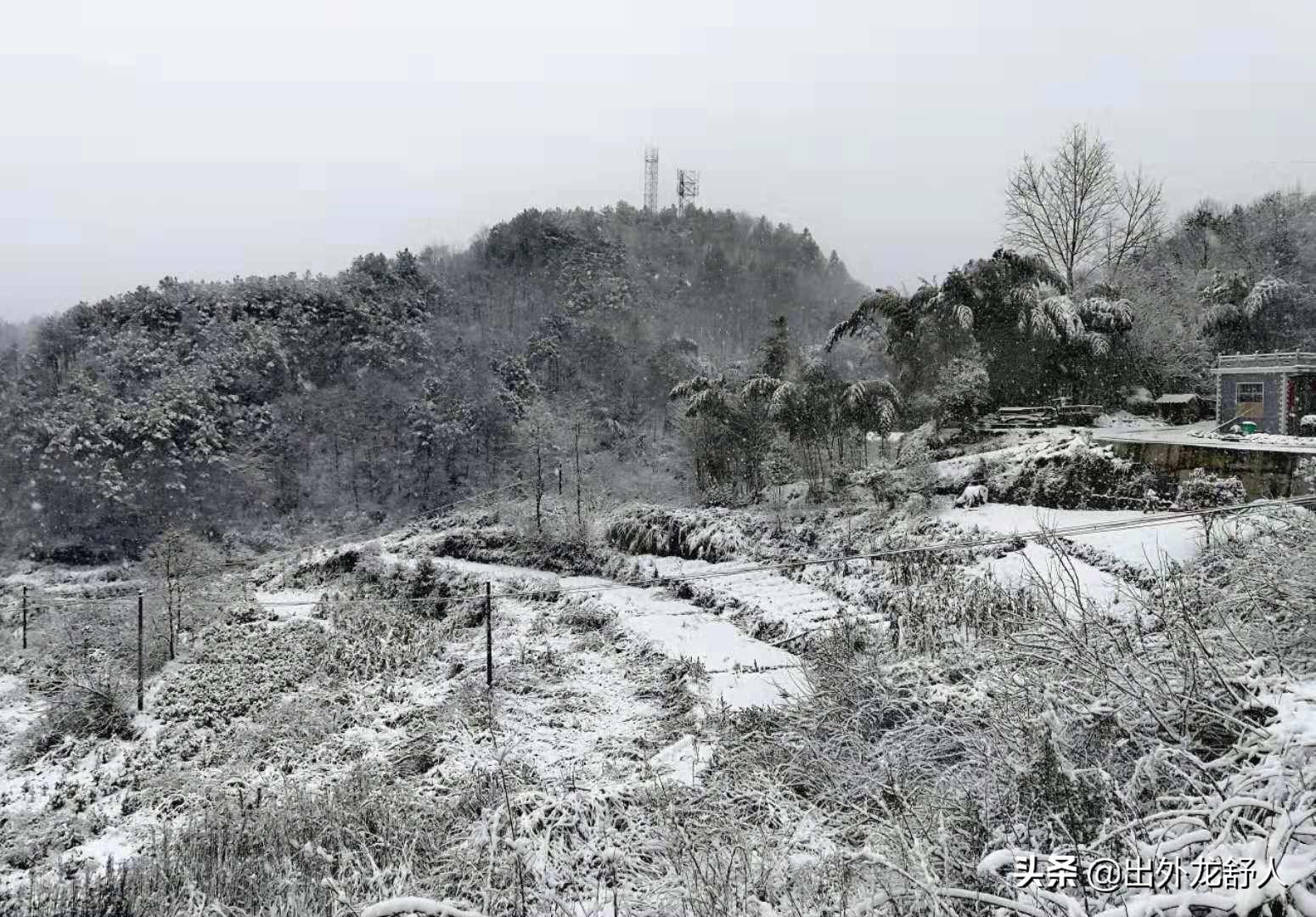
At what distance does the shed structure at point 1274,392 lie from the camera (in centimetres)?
1297

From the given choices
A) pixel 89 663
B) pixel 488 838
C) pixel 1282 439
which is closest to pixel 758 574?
pixel 1282 439

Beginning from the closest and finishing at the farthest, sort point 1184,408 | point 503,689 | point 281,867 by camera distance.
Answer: point 281,867
point 503,689
point 1184,408

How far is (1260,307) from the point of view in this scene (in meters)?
17.0

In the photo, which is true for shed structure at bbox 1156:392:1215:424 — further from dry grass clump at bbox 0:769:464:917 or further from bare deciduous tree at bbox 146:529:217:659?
bare deciduous tree at bbox 146:529:217:659

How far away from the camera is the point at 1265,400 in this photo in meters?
13.3

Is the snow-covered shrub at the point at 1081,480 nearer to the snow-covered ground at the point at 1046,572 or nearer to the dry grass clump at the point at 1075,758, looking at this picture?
the snow-covered ground at the point at 1046,572

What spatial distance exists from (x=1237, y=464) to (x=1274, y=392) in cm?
434

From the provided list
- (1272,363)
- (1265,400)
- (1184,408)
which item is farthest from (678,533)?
(1272,363)

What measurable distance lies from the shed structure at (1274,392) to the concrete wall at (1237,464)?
364cm

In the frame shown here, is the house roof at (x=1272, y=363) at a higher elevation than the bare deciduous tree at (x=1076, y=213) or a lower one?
lower

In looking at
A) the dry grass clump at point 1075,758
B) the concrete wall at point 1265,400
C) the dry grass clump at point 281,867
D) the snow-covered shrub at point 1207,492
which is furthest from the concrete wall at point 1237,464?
the dry grass clump at point 281,867

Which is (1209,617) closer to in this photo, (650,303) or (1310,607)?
(1310,607)

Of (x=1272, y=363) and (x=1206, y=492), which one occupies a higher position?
(x=1272, y=363)

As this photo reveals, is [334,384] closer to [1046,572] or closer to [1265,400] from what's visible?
[1046,572]
